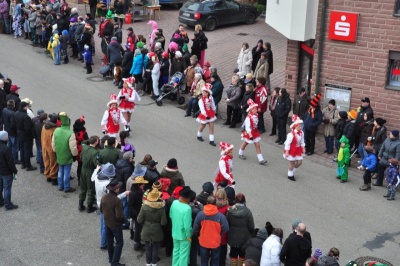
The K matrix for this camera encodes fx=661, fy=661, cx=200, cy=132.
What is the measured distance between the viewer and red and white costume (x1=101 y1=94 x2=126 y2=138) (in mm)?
16594

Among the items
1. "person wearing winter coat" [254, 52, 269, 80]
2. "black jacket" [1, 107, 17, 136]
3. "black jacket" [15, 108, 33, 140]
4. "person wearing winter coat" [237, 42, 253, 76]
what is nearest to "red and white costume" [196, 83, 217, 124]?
"person wearing winter coat" [254, 52, 269, 80]

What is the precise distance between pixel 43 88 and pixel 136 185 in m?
11.3

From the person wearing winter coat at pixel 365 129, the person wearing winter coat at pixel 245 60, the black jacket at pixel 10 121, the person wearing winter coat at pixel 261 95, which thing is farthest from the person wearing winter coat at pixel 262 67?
the black jacket at pixel 10 121

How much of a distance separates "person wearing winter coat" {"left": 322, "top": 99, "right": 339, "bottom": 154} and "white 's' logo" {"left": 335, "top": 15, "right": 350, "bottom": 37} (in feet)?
6.08

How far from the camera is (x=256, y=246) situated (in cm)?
1106

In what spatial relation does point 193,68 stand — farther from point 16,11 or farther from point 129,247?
point 16,11

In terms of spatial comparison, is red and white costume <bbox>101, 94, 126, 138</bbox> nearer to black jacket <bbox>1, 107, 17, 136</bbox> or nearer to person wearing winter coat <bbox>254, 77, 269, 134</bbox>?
black jacket <bbox>1, 107, 17, 136</bbox>

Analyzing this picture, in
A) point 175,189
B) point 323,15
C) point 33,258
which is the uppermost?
point 323,15

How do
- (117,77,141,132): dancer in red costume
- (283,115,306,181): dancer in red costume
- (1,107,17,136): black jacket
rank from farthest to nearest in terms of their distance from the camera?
(117,77,141,132): dancer in red costume
(1,107,17,136): black jacket
(283,115,306,181): dancer in red costume

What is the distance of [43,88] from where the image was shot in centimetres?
2238

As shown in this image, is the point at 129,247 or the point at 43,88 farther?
the point at 43,88

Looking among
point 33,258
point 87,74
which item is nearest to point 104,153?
point 33,258

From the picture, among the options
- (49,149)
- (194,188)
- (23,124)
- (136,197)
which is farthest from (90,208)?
(23,124)

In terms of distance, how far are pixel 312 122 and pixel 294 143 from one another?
1.86 meters
